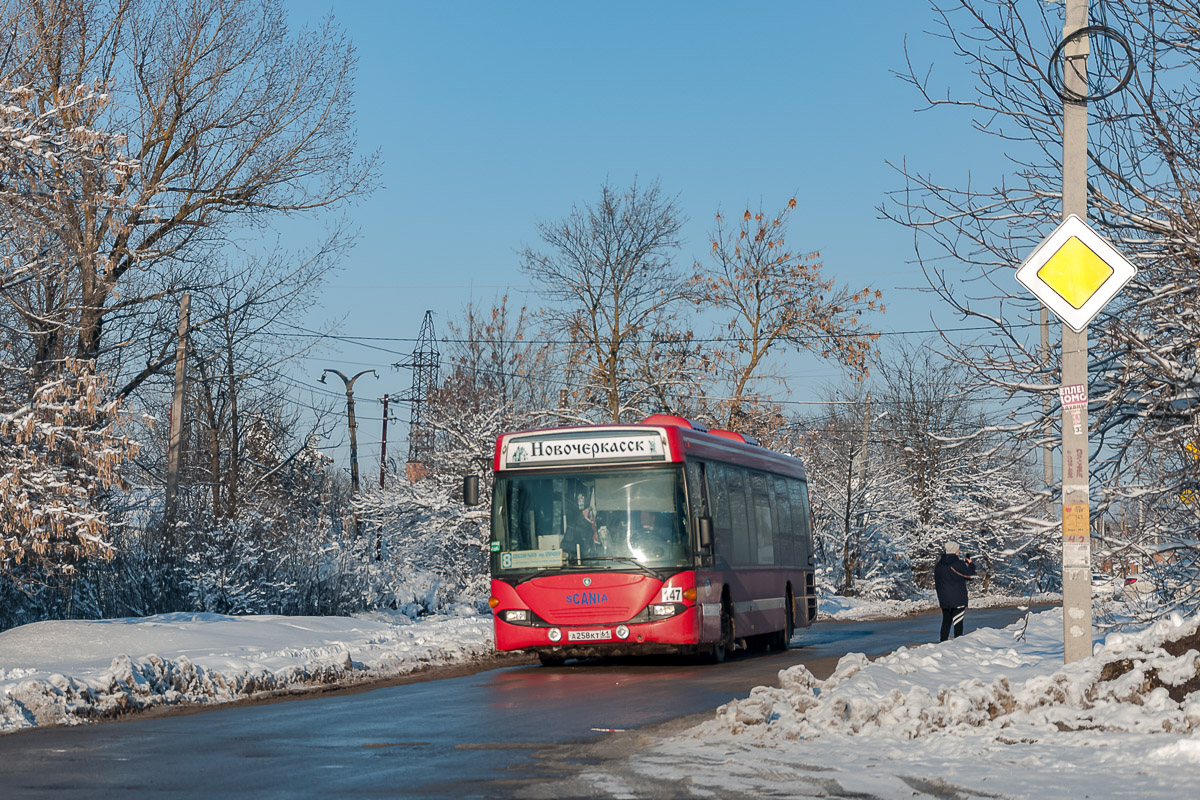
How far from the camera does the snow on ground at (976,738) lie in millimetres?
7457

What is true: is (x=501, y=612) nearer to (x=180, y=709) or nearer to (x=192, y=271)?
(x=180, y=709)

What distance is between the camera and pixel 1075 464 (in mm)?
10086

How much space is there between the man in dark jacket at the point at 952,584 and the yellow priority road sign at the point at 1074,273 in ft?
42.9

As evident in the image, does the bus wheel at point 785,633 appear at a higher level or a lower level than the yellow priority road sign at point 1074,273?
lower

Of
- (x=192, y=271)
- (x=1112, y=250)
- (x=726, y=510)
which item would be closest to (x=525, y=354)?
(x=192, y=271)

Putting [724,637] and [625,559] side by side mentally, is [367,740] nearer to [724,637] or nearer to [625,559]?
[625,559]

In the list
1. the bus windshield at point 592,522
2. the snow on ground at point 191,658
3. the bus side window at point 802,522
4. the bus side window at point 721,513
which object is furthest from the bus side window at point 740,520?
the snow on ground at point 191,658

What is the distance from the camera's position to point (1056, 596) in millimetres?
56062

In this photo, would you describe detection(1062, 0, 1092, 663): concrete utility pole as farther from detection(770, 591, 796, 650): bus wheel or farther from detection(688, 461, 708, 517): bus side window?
detection(770, 591, 796, 650): bus wheel

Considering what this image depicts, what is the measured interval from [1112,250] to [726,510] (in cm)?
1091

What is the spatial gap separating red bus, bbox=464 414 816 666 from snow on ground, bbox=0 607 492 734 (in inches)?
84.7

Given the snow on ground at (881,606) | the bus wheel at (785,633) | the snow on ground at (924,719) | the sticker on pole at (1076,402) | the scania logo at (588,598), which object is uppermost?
the sticker on pole at (1076,402)

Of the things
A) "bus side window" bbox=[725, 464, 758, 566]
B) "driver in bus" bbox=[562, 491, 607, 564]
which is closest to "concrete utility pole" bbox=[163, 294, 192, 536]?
"driver in bus" bbox=[562, 491, 607, 564]

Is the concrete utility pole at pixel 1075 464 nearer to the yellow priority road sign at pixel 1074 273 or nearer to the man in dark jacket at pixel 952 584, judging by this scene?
the yellow priority road sign at pixel 1074 273
